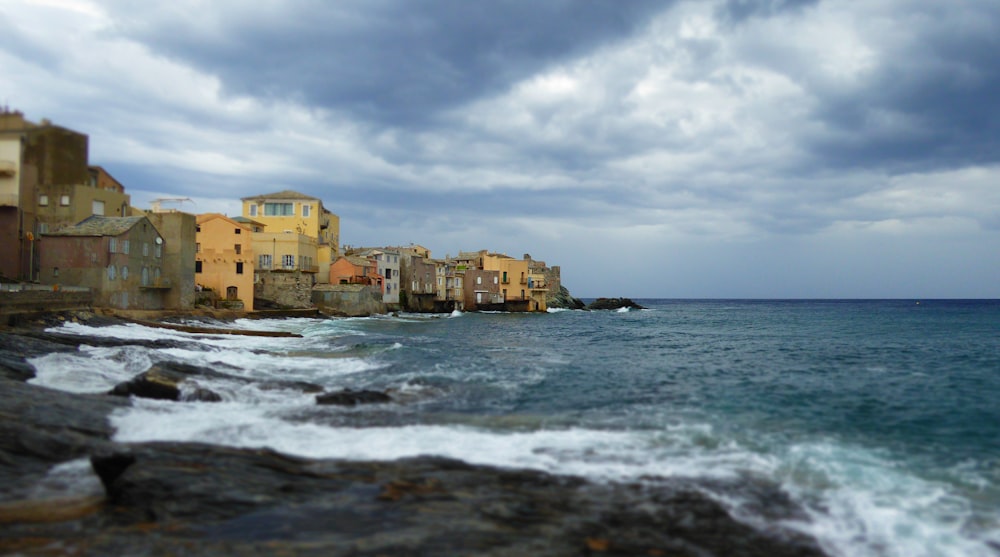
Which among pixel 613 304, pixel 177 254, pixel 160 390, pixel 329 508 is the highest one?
pixel 177 254

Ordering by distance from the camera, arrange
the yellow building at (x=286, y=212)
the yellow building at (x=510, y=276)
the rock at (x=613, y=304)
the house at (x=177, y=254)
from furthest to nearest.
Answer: the rock at (x=613, y=304)
the yellow building at (x=510, y=276)
the yellow building at (x=286, y=212)
the house at (x=177, y=254)

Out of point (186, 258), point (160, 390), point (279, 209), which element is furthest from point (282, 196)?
point (160, 390)

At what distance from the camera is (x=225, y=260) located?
5684 centimetres

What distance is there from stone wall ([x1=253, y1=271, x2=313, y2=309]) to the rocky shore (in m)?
53.2

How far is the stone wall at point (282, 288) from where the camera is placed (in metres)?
62.4

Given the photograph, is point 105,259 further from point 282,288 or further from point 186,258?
point 282,288

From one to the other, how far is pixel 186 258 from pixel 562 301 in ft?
279

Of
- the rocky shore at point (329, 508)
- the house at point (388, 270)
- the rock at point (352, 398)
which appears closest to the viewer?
the rocky shore at point (329, 508)

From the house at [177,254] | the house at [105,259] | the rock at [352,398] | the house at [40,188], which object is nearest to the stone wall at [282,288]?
the house at [177,254]

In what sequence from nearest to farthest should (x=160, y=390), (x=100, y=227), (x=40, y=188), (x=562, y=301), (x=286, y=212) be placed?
(x=160, y=390)
(x=40, y=188)
(x=100, y=227)
(x=286, y=212)
(x=562, y=301)

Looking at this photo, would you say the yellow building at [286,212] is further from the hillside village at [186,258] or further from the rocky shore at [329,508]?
the rocky shore at [329,508]

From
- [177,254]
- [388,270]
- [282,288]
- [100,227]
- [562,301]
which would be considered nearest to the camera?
[100,227]

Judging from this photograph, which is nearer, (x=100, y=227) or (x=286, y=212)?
(x=100, y=227)

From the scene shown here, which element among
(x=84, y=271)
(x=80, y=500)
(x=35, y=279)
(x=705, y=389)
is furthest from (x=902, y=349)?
(x=35, y=279)
